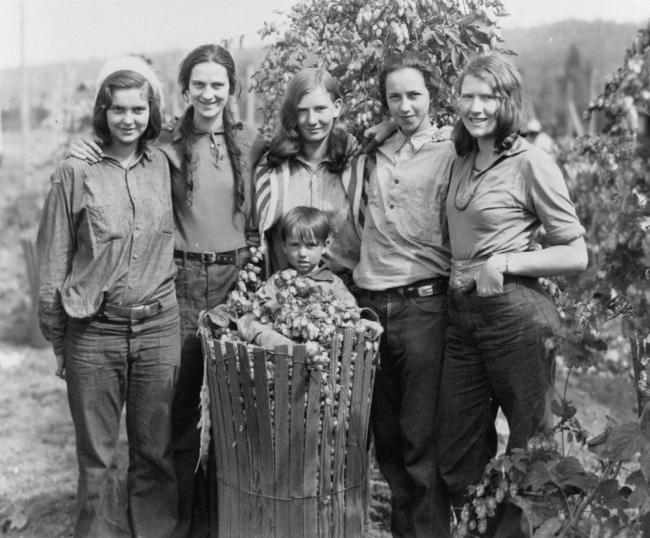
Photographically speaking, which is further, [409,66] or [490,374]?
[409,66]

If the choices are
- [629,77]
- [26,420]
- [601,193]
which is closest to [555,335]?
[629,77]

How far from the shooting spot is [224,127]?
158 inches

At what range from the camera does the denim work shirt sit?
140 inches

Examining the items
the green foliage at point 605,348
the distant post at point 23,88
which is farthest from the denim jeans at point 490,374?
the distant post at point 23,88

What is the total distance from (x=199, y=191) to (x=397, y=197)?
3.02ft

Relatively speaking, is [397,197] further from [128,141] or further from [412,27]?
[128,141]

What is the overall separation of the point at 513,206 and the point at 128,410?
6.38 ft

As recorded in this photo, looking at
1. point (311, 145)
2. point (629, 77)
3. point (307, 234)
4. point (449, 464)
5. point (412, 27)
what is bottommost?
point (449, 464)

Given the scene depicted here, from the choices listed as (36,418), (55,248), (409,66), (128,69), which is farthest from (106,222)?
(36,418)

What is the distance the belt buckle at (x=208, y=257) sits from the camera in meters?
3.86

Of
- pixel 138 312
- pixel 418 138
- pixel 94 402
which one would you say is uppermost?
pixel 418 138

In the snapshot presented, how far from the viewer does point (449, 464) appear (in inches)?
143

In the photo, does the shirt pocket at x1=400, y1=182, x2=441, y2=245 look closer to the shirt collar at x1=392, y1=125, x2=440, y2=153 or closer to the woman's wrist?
the shirt collar at x1=392, y1=125, x2=440, y2=153

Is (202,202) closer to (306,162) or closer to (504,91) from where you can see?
(306,162)
